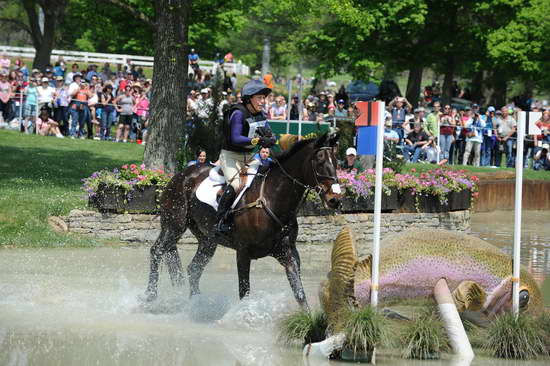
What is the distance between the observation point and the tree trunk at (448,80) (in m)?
44.1

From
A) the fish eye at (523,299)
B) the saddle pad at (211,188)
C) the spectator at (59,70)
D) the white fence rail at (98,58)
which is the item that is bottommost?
the fish eye at (523,299)

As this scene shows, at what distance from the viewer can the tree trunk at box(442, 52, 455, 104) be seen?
145 ft

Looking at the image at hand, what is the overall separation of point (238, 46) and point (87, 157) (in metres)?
43.3

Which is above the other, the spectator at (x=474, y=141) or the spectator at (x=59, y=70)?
the spectator at (x=59, y=70)

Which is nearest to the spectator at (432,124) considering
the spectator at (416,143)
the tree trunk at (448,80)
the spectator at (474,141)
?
the spectator at (416,143)

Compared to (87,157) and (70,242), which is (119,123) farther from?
(70,242)

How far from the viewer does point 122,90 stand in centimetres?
3052

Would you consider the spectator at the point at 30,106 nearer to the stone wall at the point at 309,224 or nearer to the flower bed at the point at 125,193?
the flower bed at the point at 125,193

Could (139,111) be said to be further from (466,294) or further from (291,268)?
(466,294)

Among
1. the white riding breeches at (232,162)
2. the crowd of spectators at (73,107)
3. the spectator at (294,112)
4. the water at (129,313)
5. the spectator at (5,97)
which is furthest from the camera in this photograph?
the spectator at (294,112)

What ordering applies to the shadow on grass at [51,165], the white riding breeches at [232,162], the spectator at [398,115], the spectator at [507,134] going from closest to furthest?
1. the white riding breeches at [232,162]
2. the shadow on grass at [51,165]
3. the spectator at [398,115]
4. the spectator at [507,134]

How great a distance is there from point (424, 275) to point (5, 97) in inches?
866

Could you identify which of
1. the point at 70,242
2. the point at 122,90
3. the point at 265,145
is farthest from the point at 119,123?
the point at 265,145

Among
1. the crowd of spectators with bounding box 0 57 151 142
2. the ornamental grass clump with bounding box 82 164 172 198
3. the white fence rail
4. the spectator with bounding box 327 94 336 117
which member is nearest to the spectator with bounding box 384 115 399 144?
the spectator with bounding box 327 94 336 117
